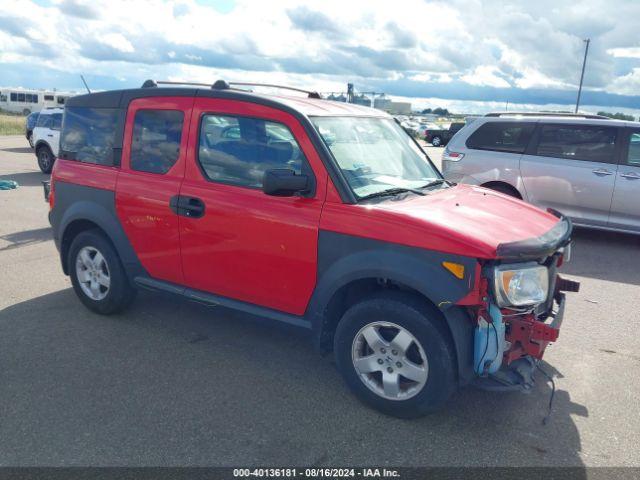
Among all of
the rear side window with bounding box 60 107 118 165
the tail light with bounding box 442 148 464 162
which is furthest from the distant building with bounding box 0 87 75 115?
the rear side window with bounding box 60 107 118 165

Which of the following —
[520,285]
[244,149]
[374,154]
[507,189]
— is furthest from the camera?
[507,189]

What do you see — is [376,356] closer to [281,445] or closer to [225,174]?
[281,445]

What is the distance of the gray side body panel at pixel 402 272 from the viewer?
3250mm

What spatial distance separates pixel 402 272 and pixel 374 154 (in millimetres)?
1191

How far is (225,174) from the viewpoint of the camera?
415cm

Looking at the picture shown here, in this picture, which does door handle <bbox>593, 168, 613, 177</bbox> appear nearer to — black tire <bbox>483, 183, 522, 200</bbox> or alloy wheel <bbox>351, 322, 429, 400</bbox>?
black tire <bbox>483, 183, 522, 200</bbox>

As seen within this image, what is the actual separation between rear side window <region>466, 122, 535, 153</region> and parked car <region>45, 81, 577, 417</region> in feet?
14.7

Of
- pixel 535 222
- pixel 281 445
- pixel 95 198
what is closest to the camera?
pixel 281 445

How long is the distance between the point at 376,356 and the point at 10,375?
2538 millimetres

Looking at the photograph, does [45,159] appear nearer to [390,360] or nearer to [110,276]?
[110,276]

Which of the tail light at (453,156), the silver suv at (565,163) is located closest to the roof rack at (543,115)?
the silver suv at (565,163)

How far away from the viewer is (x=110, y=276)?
4.93m

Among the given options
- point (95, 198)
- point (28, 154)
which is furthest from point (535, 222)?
point (28, 154)

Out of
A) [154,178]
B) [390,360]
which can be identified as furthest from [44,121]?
[390,360]
